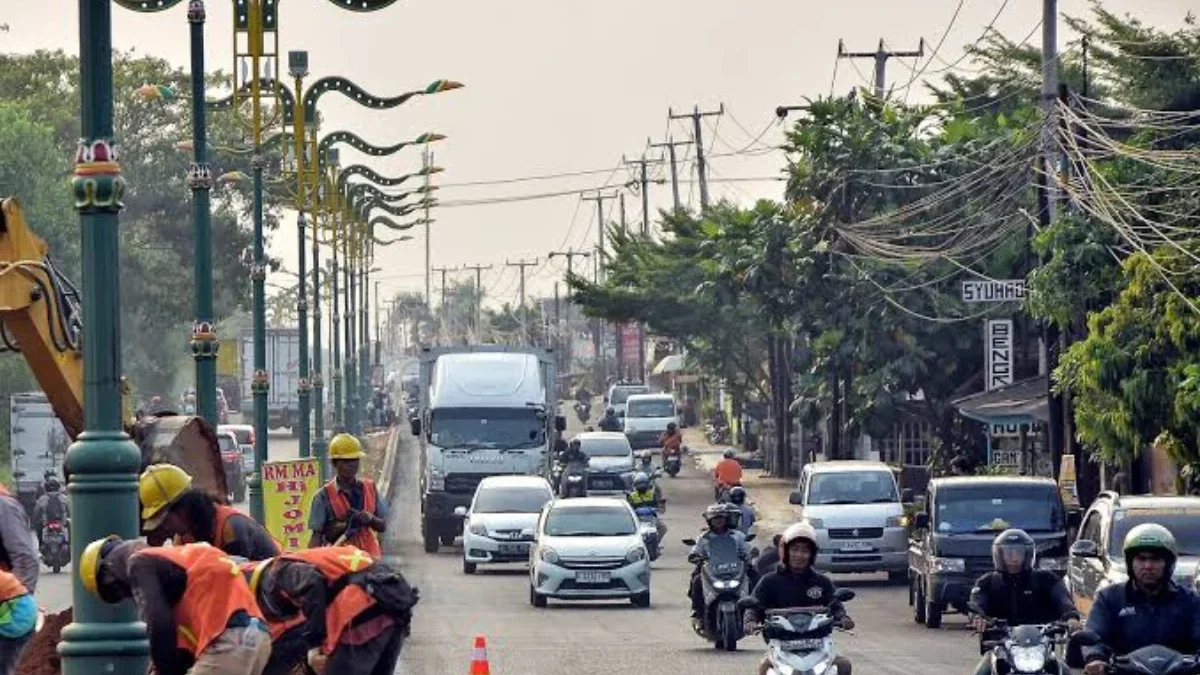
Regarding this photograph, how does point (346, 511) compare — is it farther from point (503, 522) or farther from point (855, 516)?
point (503, 522)

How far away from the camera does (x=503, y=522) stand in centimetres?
4544

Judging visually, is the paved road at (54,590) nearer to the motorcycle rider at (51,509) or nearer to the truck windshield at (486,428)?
the motorcycle rider at (51,509)

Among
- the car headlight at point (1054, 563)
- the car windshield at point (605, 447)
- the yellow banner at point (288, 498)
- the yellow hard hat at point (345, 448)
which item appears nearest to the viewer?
the yellow hard hat at point (345, 448)

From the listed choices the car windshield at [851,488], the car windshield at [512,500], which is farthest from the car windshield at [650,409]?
the car windshield at [851,488]

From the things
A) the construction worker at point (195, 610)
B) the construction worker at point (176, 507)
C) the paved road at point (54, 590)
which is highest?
the construction worker at point (176, 507)

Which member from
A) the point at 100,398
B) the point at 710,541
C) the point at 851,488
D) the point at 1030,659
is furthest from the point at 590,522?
the point at 100,398

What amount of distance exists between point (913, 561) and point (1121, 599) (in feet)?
67.7

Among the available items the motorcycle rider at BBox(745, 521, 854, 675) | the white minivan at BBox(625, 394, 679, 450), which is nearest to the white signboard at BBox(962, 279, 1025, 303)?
the motorcycle rider at BBox(745, 521, 854, 675)

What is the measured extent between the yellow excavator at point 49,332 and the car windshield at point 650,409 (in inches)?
2578

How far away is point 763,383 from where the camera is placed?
92500 millimetres

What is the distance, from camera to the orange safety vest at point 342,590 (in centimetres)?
1210

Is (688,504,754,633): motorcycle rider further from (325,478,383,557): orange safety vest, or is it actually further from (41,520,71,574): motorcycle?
(41,520,71,574): motorcycle

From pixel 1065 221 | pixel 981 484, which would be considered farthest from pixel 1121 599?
pixel 1065 221

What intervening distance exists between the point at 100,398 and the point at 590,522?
2532 centimetres
